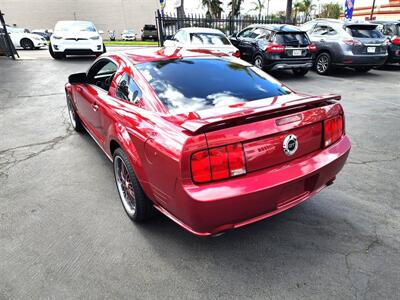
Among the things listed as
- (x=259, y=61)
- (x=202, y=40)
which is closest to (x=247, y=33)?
(x=259, y=61)

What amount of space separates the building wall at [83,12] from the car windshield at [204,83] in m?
44.7

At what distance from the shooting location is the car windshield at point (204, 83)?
2496 millimetres

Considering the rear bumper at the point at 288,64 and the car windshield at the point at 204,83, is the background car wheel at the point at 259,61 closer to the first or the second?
the rear bumper at the point at 288,64

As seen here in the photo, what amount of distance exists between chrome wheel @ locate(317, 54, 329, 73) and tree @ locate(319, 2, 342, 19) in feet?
157

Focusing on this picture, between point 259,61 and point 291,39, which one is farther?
point 259,61

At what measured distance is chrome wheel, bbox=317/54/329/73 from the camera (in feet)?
32.3

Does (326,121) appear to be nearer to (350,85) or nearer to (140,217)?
(140,217)

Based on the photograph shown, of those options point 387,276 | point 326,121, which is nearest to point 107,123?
point 326,121

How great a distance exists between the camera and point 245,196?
1.90 m

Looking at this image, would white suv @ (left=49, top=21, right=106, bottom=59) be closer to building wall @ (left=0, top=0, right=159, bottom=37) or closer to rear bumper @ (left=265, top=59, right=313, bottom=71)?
rear bumper @ (left=265, top=59, right=313, bottom=71)

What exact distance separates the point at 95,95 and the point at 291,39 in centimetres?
726

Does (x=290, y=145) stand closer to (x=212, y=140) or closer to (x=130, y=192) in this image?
(x=212, y=140)

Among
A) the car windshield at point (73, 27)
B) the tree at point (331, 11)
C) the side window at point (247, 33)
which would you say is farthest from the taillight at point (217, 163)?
the tree at point (331, 11)

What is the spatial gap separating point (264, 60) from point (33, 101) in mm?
6383
